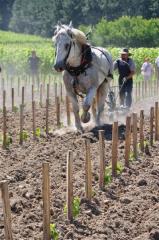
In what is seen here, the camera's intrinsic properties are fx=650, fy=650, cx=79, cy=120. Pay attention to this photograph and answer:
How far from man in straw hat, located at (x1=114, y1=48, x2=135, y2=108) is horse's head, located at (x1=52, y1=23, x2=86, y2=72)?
3078 mm

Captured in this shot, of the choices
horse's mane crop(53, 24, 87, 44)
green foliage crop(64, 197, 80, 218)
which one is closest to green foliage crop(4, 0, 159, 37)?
horse's mane crop(53, 24, 87, 44)

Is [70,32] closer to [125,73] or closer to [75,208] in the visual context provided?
[125,73]

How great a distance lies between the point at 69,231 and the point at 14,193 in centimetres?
139

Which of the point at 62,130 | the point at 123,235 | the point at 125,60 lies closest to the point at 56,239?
the point at 123,235

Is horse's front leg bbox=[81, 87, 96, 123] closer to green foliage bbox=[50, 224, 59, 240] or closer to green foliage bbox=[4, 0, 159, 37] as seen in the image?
green foliage bbox=[50, 224, 59, 240]

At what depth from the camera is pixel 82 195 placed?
7410 millimetres

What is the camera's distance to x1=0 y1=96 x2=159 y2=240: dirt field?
6336 millimetres

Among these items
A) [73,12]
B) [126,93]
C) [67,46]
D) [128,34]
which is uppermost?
[73,12]

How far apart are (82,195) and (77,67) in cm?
467

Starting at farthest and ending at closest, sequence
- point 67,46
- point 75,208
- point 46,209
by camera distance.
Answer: point 67,46
point 75,208
point 46,209

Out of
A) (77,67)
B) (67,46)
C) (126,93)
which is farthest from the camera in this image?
(126,93)

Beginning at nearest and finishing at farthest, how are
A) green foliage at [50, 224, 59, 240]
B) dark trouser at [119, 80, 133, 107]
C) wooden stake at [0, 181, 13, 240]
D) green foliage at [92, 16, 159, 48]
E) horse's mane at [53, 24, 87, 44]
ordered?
wooden stake at [0, 181, 13, 240], green foliage at [50, 224, 59, 240], horse's mane at [53, 24, 87, 44], dark trouser at [119, 80, 133, 107], green foliage at [92, 16, 159, 48]

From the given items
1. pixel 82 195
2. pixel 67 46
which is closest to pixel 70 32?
pixel 67 46

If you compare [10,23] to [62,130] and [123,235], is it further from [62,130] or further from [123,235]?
[123,235]
